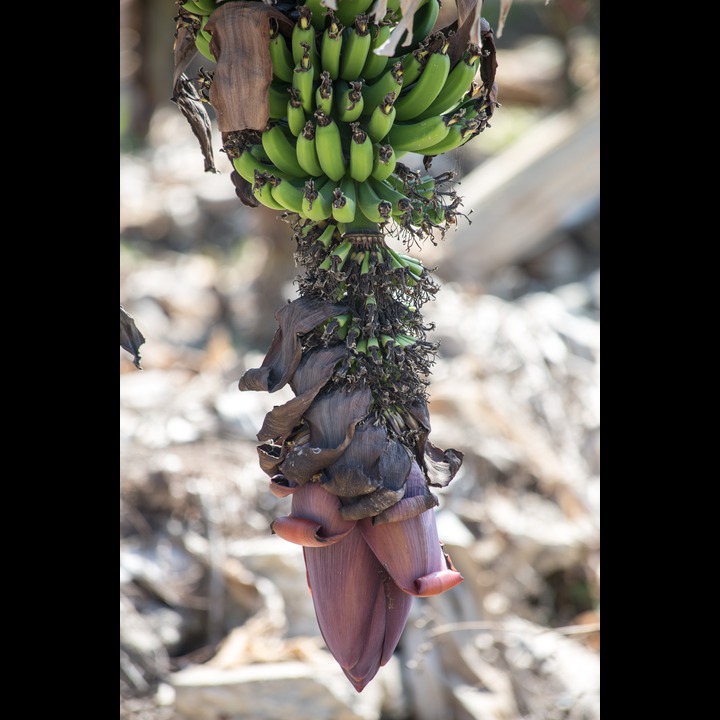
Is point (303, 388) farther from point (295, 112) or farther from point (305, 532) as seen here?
point (295, 112)

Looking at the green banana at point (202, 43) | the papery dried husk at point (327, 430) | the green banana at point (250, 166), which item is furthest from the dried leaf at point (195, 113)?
the papery dried husk at point (327, 430)

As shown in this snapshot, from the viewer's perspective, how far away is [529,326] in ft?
18.0

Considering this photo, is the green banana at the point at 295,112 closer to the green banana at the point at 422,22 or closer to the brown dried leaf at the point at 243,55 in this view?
the brown dried leaf at the point at 243,55

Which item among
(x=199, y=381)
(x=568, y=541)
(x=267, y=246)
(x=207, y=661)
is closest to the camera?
(x=207, y=661)

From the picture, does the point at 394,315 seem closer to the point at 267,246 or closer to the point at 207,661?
the point at 207,661

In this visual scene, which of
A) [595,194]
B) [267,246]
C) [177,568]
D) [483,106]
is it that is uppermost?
[595,194]

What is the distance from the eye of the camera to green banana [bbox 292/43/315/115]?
4.15ft

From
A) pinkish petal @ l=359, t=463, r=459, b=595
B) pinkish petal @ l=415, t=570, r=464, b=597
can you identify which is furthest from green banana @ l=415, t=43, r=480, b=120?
pinkish petal @ l=415, t=570, r=464, b=597

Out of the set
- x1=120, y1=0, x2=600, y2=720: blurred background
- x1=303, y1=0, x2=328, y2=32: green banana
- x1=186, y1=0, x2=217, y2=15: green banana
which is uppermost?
x1=186, y1=0, x2=217, y2=15: green banana

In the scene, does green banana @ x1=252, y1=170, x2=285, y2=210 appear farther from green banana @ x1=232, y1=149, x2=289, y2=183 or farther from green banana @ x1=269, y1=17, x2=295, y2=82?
green banana @ x1=269, y1=17, x2=295, y2=82

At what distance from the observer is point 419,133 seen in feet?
4.46

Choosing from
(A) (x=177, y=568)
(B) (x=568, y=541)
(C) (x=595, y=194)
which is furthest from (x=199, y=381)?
(C) (x=595, y=194)

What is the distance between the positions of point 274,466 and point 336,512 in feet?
0.43

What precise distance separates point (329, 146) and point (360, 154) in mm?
46
